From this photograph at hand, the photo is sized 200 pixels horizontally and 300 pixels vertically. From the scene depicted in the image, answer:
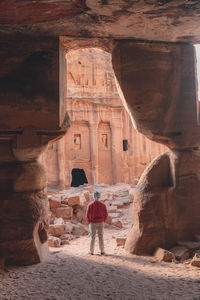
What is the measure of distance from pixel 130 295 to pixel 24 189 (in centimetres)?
263

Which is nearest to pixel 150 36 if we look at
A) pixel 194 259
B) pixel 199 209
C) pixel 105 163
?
pixel 199 209

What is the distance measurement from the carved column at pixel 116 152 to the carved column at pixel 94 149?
1251 millimetres

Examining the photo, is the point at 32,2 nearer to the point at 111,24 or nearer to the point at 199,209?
the point at 111,24

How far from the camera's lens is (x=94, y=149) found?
1853cm

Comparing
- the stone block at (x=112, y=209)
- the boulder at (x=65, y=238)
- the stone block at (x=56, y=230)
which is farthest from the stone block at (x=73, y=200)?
A: the boulder at (x=65, y=238)

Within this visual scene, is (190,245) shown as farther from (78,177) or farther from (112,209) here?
(78,177)

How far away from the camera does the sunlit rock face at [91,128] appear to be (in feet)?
58.9

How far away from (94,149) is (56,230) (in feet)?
35.8

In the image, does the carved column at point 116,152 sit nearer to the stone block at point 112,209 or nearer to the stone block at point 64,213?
the stone block at point 112,209

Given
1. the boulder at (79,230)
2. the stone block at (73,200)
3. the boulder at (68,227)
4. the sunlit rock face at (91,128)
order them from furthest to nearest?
the sunlit rock face at (91,128) → the stone block at (73,200) → the boulder at (79,230) → the boulder at (68,227)

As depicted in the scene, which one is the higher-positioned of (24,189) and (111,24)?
(111,24)

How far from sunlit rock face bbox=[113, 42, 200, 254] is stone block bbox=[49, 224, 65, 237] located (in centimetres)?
294

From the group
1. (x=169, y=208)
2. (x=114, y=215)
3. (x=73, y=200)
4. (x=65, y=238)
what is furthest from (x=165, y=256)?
(x=73, y=200)

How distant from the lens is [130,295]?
3.33m
